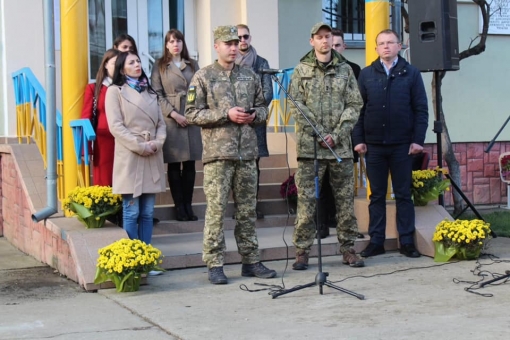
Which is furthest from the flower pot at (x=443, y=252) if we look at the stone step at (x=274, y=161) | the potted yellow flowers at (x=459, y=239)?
the stone step at (x=274, y=161)

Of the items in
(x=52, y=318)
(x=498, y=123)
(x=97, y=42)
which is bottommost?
(x=52, y=318)

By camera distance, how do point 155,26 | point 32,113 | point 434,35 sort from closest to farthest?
1. point 434,35
2. point 32,113
3. point 155,26

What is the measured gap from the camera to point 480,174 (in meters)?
12.9

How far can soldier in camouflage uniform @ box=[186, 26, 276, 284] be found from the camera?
6492 mm

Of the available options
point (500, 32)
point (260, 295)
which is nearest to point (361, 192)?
point (260, 295)

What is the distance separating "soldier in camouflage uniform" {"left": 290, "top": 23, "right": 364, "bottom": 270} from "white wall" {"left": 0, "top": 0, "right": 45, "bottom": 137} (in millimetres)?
4010

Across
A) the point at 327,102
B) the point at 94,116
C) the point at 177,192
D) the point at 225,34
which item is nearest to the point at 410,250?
the point at 327,102

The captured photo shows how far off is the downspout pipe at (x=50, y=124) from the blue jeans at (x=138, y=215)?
1.04 metres

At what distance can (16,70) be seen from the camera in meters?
→ 9.70

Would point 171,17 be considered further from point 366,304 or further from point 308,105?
point 366,304

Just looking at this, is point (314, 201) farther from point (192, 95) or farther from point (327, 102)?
point (192, 95)

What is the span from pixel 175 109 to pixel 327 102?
1731 millimetres

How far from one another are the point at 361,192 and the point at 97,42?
3921 millimetres

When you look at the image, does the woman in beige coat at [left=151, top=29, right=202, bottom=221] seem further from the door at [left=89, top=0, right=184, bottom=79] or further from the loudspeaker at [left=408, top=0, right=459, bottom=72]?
the door at [left=89, top=0, right=184, bottom=79]
